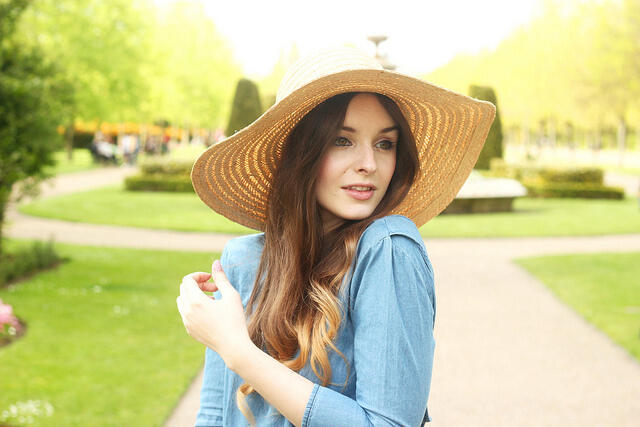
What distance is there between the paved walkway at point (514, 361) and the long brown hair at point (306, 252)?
2909 millimetres

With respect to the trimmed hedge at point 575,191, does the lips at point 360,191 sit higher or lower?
higher

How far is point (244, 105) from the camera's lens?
22.0m

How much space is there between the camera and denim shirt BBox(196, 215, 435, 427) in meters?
1.25

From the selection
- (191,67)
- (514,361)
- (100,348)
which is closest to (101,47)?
(191,67)

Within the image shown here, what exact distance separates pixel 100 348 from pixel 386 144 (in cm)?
459

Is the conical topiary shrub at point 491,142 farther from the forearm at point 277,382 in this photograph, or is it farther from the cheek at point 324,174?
the forearm at point 277,382

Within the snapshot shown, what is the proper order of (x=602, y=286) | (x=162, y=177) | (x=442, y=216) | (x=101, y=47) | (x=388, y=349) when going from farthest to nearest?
(x=101, y=47) < (x=162, y=177) < (x=442, y=216) < (x=602, y=286) < (x=388, y=349)

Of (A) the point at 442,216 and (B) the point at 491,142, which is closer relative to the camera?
(A) the point at 442,216

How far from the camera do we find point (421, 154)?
1821 millimetres

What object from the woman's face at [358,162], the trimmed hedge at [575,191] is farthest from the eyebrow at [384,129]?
the trimmed hedge at [575,191]

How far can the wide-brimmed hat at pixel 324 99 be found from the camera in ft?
4.93

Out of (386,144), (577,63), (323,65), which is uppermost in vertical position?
(577,63)

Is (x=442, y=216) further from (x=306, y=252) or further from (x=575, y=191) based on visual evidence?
(x=306, y=252)

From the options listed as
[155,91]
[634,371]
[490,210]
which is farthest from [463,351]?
[155,91]
